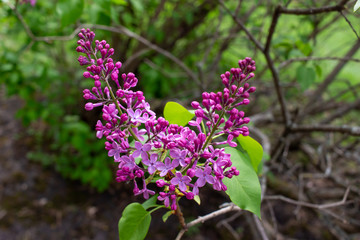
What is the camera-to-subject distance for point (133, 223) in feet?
3.20

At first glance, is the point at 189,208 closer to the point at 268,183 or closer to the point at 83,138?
the point at 268,183

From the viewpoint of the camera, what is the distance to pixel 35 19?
2816mm

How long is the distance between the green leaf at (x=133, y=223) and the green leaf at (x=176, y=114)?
36 centimetres

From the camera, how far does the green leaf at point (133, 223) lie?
37.7 inches

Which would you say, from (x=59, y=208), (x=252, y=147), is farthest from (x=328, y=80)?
(x=59, y=208)

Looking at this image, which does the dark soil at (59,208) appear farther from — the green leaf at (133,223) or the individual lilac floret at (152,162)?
the individual lilac floret at (152,162)

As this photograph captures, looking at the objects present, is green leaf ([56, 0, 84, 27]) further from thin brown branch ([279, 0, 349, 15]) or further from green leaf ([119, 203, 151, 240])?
green leaf ([119, 203, 151, 240])

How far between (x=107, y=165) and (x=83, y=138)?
0.60m

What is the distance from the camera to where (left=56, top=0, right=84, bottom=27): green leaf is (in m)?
1.78

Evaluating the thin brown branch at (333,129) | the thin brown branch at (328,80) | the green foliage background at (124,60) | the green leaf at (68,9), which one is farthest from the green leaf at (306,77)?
the green leaf at (68,9)

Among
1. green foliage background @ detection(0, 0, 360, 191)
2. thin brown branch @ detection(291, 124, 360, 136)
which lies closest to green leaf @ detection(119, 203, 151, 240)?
thin brown branch @ detection(291, 124, 360, 136)

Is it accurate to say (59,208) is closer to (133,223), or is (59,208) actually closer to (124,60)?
(124,60)

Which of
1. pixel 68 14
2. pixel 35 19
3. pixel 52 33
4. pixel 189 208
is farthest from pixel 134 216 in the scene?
pixel 189 208

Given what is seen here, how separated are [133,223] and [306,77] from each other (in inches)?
62.1
